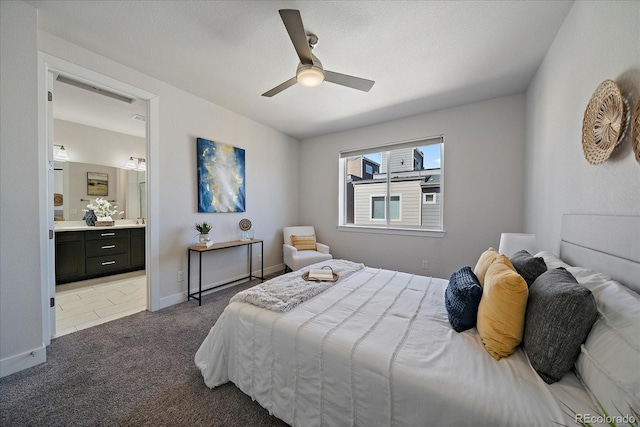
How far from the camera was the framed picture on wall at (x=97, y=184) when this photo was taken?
13.5 ft

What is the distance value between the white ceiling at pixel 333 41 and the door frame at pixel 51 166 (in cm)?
26

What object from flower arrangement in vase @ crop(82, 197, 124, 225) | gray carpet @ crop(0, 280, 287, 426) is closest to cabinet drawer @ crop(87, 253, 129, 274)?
flower arrangement in vase @ crop(82, 197, 124, 225)

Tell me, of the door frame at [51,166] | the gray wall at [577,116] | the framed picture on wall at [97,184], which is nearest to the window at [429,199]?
the gray wall at [577,116]

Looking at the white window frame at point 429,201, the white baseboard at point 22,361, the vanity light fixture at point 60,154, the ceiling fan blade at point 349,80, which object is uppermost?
the ceiling fan blade at point 349,80

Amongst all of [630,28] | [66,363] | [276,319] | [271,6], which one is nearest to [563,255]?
[630,28]

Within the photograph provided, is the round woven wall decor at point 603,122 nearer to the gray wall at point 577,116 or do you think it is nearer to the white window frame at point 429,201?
the gray wall at point 577,116

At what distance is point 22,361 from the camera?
1.67 meters

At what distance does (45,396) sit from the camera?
1.44 metres

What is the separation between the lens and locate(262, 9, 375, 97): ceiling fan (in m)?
1.41

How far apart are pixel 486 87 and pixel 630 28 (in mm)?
1795

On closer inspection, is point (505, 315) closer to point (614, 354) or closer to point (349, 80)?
point (614, 354)

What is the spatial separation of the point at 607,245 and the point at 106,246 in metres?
5.73

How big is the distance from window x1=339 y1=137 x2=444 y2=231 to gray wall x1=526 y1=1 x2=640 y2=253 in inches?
46.0

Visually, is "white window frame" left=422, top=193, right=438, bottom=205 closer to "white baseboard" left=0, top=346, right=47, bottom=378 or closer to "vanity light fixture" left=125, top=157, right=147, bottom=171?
"white baseboard" left=0, top=346, right=47, bottom=378
